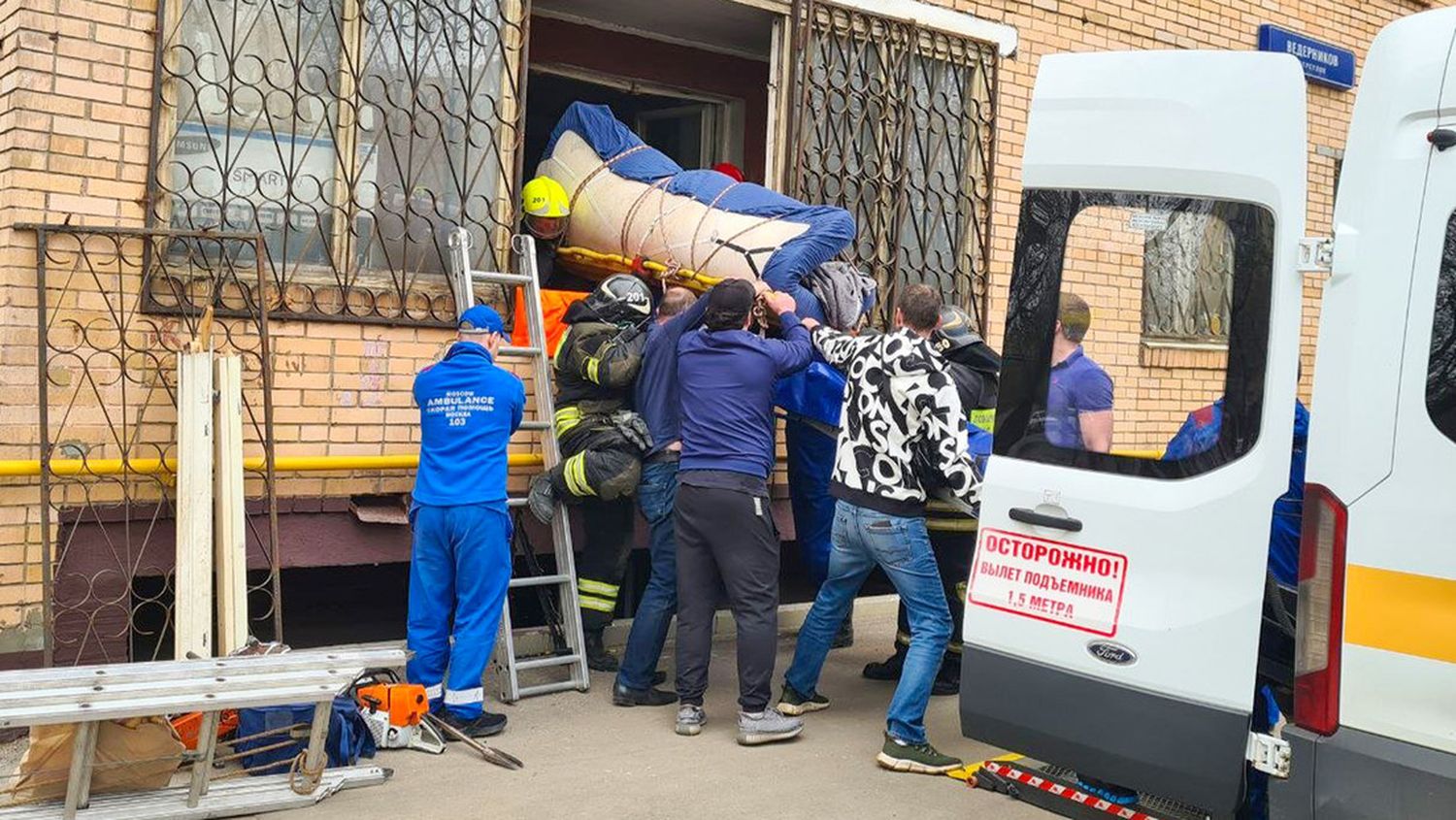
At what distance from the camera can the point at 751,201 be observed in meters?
7.14

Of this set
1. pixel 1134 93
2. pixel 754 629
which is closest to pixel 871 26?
pixel 754 629

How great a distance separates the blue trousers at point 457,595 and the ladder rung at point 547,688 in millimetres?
588

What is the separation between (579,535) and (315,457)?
149 centimetres

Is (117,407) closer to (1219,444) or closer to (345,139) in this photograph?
(345,139)

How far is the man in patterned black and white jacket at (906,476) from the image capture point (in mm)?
5621

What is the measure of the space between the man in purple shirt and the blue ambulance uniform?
2.55 meters

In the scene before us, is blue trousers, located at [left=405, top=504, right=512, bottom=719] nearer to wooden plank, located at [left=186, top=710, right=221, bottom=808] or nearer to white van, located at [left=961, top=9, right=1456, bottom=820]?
wooden plank, located at [left=186, top=710, right=221, bottom=808]

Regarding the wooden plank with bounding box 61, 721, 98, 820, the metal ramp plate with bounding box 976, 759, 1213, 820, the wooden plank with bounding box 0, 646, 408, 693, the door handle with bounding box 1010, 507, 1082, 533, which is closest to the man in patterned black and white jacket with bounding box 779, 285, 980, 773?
the metal ramp plate with bounding box 976, 759, 1213, 820

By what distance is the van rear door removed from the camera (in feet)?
12.0

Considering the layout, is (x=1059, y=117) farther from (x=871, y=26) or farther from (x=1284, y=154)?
(x=871, y=26)

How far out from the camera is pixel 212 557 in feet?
18.8

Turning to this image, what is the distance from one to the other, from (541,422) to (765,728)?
1843 millimetres

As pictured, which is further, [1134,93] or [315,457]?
[315,457]

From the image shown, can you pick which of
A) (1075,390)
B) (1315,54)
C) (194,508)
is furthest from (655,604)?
(1315,54)
